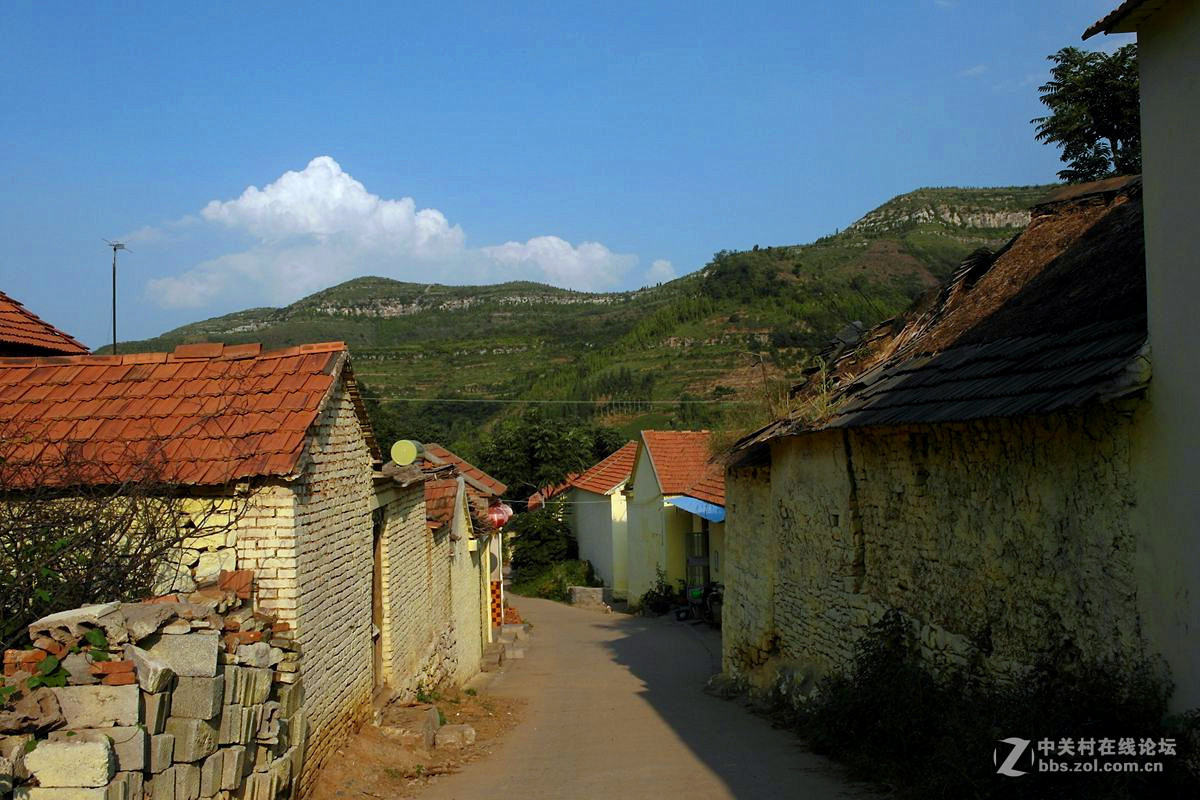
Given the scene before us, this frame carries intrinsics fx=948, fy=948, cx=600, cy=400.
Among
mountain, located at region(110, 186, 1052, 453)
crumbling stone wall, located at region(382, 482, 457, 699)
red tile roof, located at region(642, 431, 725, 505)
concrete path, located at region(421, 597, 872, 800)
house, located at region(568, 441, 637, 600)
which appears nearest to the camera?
concrete path, located at region(421, 597, 872, 800)

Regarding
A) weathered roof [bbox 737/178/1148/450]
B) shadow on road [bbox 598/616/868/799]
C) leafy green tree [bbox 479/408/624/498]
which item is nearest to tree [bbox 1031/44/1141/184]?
weathered roof [bbox 737/178/1148/450]

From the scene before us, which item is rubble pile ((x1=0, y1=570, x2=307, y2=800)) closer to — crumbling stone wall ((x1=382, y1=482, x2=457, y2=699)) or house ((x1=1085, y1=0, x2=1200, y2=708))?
crumbling stone wall ((x1=382, y1=482, x2=457, y2=699))

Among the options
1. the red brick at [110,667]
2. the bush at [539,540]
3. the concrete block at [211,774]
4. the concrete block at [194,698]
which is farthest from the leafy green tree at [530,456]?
the red brick at [110,667]

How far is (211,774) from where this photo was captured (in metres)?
6.04

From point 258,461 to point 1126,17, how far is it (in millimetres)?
6481

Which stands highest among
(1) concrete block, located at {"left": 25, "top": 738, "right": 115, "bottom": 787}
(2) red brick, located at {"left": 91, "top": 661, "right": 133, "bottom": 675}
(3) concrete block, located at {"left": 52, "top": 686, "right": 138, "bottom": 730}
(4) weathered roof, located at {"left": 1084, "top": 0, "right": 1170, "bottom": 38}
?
(4) weathered roof, located at {"left": 1084, "top": 0, "right": 1170, "bottom": 38}

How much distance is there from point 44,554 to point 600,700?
975cm

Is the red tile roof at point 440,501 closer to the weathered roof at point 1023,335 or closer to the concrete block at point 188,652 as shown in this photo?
the weathered roof at point 1023,335

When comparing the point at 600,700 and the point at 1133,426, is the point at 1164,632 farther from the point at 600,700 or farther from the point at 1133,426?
the point at 600,700

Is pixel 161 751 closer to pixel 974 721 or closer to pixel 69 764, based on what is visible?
pixel 69 764

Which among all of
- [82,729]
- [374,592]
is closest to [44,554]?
[82,729]

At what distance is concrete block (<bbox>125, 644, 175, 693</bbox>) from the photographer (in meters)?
5.58

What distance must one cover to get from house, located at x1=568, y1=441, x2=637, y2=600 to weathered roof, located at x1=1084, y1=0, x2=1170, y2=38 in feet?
94.2

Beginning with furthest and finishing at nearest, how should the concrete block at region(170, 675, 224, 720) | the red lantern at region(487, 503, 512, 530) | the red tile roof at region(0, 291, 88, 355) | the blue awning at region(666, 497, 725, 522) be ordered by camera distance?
the blue awning at region(666, 497, 725, 522), the red lantern at region(487, 503, 512, 530), the red tile roof at region(0, 291, 88, 355), the concrete block at region(170, 675, 224, 720)
